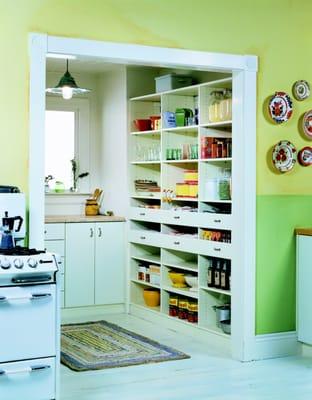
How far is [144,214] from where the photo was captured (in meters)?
6.77

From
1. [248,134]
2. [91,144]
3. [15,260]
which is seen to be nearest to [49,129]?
[91,144]

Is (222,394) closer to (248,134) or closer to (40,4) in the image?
(248,134)

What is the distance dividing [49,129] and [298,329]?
3.61 meters

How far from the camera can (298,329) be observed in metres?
5.29

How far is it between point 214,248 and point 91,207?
207 centimetres

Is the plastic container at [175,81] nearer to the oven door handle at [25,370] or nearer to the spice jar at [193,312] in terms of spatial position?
the spice jar at [193,312]

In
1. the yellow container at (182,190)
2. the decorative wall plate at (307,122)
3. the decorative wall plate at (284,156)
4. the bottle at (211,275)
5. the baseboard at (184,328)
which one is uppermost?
the decorative wall plate at (307,122)

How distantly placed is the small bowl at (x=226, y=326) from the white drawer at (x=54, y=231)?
6.24ft

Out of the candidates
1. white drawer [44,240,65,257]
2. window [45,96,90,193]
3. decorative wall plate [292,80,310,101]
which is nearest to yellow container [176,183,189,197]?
white drawer [44,240,65,257]

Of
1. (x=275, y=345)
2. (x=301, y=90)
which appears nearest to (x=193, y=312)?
(x=275, y=345)

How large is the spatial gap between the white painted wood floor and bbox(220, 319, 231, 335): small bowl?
0.19 meters

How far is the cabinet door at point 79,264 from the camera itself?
6.79 metres

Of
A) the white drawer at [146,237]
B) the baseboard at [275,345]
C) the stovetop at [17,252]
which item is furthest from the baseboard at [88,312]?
the stovetop at [17,252]

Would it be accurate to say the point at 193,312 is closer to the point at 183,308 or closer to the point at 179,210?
the point at 183,308
